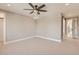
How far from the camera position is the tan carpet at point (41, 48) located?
2.83 m

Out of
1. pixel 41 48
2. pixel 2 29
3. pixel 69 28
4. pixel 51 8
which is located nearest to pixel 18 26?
pixel 2 29

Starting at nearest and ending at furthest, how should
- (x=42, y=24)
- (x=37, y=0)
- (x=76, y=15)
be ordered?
(x=37, y=0) → (x=76, y=15) → (x=42, y=24)

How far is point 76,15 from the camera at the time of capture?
2859 millimetres

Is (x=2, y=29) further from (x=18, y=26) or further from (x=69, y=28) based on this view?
(x=69, y=28)

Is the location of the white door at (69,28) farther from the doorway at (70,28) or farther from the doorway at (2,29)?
the doorway at (2,29)

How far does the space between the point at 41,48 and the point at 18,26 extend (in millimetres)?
776

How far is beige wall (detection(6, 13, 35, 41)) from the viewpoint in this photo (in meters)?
2.93

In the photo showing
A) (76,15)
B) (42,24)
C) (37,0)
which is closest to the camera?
(37,0)

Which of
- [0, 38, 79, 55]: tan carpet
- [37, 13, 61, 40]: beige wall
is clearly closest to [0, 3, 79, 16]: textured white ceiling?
[37, 13, 61, 40]: beige wall

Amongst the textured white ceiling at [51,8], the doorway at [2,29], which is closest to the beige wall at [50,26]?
the textured white ceiling at [51,8]

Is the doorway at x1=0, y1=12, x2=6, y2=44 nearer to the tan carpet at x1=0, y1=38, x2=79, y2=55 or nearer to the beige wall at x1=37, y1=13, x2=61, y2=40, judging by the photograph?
the tan carpet at x1=0, y1=38, x2=79, y2=55
